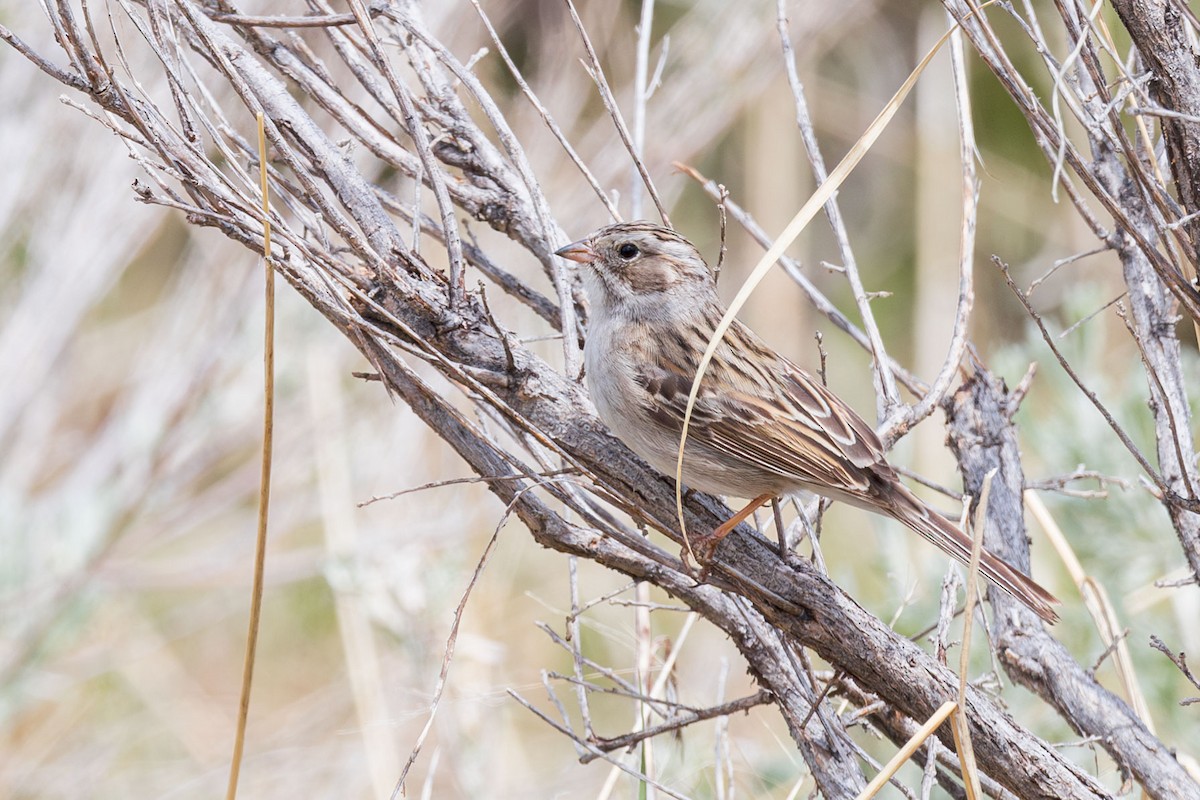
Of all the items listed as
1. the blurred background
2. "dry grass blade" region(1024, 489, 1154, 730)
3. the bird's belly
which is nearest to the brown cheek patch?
the bird's belly

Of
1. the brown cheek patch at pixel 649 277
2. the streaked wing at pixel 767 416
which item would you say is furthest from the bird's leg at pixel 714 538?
the brown cheek patch at pixel 649 277

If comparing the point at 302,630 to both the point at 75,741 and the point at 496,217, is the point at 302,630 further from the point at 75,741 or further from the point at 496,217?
the point at 496,217

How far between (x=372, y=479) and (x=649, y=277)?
236cm

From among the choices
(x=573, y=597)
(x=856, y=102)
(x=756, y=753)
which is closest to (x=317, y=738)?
(x=756, y=753)

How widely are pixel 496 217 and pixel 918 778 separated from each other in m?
2.05

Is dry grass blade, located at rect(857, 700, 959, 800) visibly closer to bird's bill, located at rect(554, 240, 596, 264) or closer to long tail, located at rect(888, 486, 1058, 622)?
long tail, located at rect(888, 486, 1058, 622)

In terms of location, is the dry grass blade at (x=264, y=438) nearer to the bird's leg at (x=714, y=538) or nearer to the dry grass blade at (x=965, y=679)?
the bird's leg at (x=714, y=538)

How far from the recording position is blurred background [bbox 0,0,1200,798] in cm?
393

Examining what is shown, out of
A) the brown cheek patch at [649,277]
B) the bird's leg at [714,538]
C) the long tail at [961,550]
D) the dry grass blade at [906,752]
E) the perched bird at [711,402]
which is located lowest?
the dry grass blade at [906,752]

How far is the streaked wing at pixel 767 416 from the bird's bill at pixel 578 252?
27cm

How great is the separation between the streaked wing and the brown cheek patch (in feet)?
0.70

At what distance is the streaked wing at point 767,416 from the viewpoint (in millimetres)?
2574

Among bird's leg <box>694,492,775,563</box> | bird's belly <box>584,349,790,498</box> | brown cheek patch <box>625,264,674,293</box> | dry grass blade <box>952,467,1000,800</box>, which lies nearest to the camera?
dry grass blade <box>952,467,1000,800</box>

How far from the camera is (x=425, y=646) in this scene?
397 centimetres
